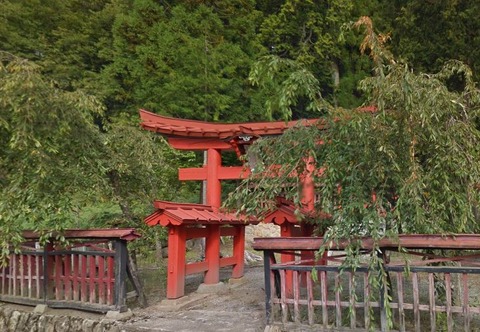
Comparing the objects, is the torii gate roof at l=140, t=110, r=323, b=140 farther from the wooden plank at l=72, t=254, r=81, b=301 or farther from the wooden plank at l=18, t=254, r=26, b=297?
the wooden plank at l=18, t=254, r=26, b=297

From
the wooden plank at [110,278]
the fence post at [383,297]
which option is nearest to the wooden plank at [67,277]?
the wooden plank at [110,278]

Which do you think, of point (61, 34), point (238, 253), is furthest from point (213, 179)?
point (61, 34)

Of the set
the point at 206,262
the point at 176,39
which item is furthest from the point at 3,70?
the point at 176,39

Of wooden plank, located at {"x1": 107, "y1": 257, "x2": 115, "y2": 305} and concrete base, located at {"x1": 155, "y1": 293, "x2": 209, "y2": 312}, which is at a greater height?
wooden plank, located at {"x1": 107, "y1": 257, "x2": 115, "y2": 305}

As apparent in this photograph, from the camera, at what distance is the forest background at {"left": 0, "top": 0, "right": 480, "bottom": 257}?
607 cm

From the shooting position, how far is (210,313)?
638 centimetres

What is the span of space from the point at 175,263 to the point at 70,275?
1.70 metres

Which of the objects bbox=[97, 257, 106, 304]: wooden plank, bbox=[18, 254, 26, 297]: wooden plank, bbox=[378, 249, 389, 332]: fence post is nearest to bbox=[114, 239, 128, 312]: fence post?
bbox=[97, 257, 106, 304]: wooden plank

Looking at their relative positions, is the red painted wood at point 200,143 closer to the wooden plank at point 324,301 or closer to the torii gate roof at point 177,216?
the torii gate roof at point 177,216

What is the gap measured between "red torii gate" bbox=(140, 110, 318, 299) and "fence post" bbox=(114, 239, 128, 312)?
653 mm

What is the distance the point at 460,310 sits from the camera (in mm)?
4371

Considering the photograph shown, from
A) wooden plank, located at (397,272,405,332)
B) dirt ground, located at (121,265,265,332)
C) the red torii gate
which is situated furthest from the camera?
the red torii gate

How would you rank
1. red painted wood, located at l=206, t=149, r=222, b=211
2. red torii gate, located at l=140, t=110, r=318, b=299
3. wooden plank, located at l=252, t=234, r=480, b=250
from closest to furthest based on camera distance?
wooden plank, located at l=252, t=234, r=480, b=250 → red torii gate, located at l=140, t=110, r=318, b=299 → red painted wood, located at l=206, t=149, r=222, b=211

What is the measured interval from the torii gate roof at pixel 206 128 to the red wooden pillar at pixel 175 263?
8.00 ft
